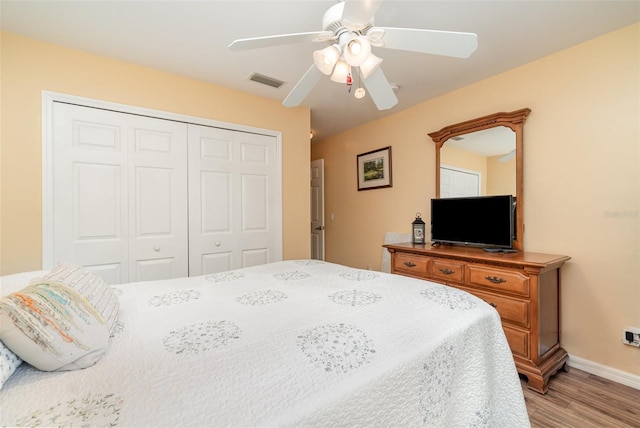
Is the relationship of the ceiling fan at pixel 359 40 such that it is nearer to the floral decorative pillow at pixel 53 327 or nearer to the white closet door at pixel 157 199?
the floral decorative pillow at pixel 53 327

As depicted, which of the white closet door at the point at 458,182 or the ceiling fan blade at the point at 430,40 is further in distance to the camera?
the white closet door at the point at 458,182

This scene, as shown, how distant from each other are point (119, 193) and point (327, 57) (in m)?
2.12

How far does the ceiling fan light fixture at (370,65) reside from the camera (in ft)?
4.76

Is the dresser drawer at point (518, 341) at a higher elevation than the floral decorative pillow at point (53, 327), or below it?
below

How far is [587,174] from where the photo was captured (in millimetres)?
2096

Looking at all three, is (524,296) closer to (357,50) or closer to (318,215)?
(357,50)

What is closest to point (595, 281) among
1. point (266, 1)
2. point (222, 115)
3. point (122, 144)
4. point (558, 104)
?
point (558, 104)

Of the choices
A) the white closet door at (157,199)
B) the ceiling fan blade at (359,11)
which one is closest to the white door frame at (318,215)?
the white closet door at (157,199)

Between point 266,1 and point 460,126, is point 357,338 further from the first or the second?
point 460,126

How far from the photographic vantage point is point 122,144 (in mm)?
2416

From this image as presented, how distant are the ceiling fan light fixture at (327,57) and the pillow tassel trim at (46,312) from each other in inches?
56.2

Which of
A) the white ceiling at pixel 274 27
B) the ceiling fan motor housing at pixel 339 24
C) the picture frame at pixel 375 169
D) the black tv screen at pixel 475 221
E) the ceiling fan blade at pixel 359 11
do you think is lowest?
the black tv screen at pixel 475 221

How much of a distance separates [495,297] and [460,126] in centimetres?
168

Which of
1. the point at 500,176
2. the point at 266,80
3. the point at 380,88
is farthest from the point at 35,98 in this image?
the point at 500,176
